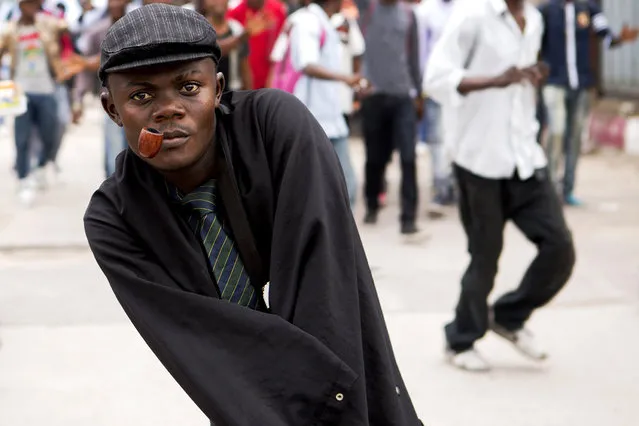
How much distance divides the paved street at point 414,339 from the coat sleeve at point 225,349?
2659 mm

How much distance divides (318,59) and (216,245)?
571 cm

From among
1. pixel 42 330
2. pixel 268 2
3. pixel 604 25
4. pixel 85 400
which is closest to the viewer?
pixel 85 400

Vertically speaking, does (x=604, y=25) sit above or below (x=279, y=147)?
below

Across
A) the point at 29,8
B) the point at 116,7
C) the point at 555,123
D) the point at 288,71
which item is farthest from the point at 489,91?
the point at 29,8

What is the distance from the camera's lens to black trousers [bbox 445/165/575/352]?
16.9 feet

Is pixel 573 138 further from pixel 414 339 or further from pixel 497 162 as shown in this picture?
pixel 497 162

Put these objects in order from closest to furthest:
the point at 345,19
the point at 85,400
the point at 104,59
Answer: the point at 104,59, the point at 85,400, the point at 345,19

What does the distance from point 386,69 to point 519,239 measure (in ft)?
5.07

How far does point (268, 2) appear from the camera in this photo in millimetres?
10453

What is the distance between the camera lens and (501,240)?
5277mm

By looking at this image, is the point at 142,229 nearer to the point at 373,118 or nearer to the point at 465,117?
the point at 465,117

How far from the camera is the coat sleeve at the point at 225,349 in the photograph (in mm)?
2137

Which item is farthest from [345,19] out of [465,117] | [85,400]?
[85,400]

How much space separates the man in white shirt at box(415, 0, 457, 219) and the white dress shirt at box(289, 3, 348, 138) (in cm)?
187
